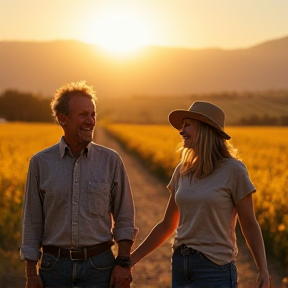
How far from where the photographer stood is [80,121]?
389 centimetres

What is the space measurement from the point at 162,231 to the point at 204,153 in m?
0.59

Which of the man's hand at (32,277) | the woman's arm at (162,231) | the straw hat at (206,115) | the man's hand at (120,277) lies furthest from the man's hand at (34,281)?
the straw hat at (206,115)

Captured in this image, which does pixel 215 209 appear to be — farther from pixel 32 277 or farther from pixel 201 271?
pixel 32 277

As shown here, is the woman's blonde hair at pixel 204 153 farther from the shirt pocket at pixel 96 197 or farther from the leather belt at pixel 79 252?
the leather belt at pixel 79 252

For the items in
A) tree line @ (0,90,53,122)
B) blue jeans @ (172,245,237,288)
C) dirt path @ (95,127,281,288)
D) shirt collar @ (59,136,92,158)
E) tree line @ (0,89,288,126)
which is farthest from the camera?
tree line @ (0,90,53,122)

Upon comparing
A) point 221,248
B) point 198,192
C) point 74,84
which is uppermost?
point 74,84

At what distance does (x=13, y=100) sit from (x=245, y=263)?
3155 inches

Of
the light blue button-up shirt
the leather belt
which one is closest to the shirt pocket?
the light blue button-up shirt

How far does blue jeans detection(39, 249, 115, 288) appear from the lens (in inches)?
150

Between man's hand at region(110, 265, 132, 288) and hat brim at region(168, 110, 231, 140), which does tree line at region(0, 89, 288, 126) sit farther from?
man's hand at region(110, 265, 132, 288)

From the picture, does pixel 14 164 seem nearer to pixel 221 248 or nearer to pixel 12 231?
pixel 12 231

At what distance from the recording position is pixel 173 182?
153 inches

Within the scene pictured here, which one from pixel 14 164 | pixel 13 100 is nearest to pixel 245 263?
pixel 14 164

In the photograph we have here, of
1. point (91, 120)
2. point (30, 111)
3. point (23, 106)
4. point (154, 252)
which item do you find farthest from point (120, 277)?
point (30, 111)
